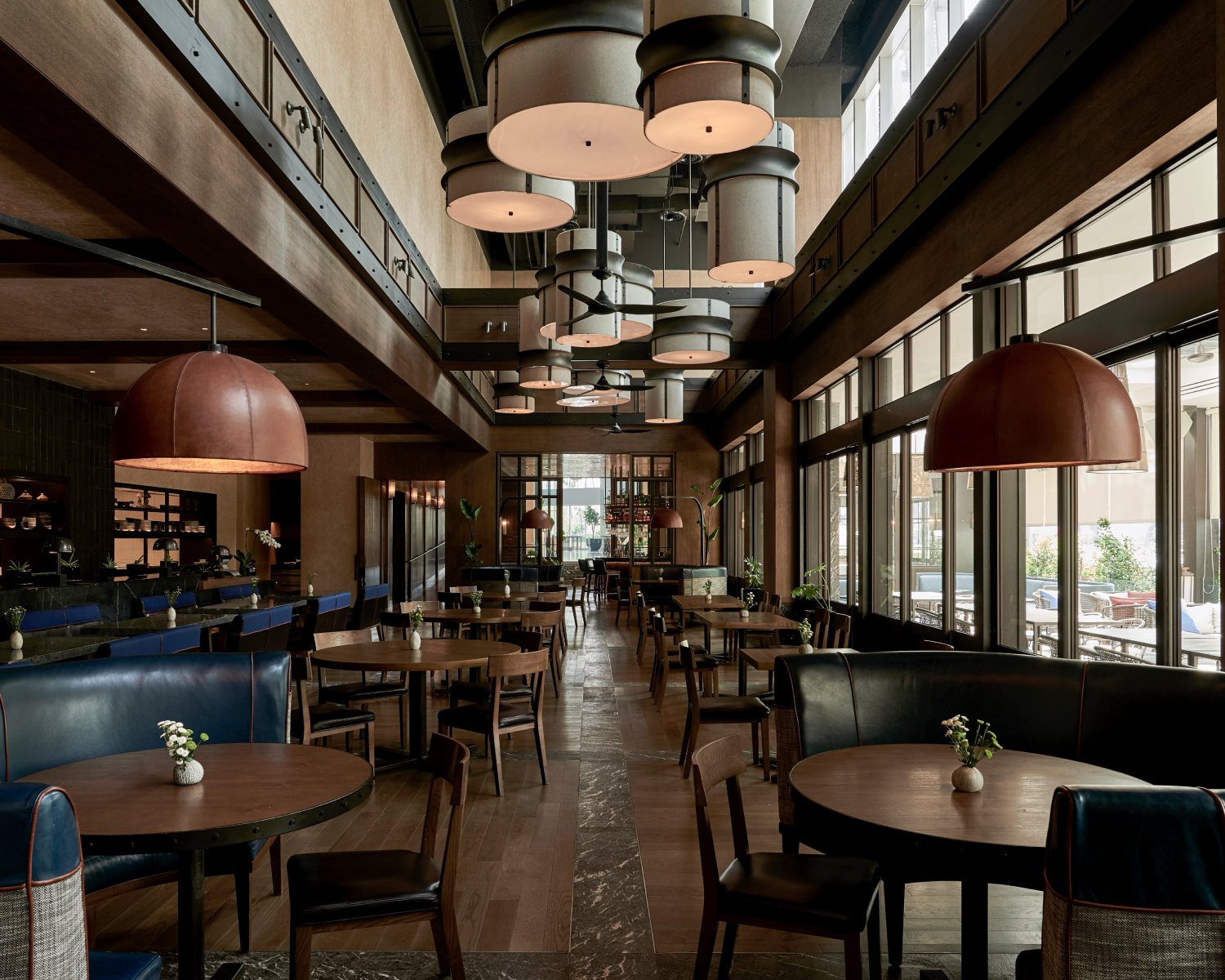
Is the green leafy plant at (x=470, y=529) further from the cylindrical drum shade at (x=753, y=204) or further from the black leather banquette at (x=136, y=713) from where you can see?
the cylindrical drum shade at (x=753, y=204)

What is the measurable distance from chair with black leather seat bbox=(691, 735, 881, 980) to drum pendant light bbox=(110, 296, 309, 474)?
1.50 meters

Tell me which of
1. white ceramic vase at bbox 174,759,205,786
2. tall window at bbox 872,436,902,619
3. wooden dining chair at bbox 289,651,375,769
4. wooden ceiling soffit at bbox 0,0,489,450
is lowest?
wooden dining chair at bbox 289,651,375,769

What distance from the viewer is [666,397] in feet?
31.2

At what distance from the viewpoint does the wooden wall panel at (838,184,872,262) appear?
6.39 m

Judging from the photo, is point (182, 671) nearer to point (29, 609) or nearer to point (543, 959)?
point (543, 959)

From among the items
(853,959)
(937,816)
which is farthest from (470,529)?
(937,816)

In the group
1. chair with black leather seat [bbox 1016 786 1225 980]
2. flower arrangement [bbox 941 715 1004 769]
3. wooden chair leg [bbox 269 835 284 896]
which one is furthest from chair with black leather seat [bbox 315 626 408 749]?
chair with black leather seat [bbox 1016 786 1225 980]

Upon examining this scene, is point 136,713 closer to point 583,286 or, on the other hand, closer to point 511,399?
point 583,286

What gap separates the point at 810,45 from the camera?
24.8 ft

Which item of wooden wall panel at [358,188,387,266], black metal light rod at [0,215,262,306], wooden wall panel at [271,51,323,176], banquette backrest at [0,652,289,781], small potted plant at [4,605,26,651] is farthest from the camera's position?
wooden wall panel at [358,188,387,266]

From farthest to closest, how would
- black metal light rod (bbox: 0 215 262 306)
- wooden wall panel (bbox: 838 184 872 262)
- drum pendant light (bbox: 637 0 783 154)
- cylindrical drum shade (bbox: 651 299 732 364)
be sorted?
wooden wall panel (bbox: 838 184 872 262) → cylindrical drum shade (bbox: 651 299 732 364) → drum pendant light (bbox: 637 0 783 154) → black metal light rod (bbox: 0 215 262 306)

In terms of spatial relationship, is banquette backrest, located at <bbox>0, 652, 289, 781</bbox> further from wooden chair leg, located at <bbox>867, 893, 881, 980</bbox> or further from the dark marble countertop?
wooden chair leg, located at <bbox>867, 893, 881, 980</bbox>

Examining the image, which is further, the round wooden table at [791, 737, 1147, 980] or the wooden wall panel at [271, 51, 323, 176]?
the wooden wall panel at [271, 51, 323, 176]

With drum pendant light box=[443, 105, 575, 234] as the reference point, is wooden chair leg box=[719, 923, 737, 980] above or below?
below
